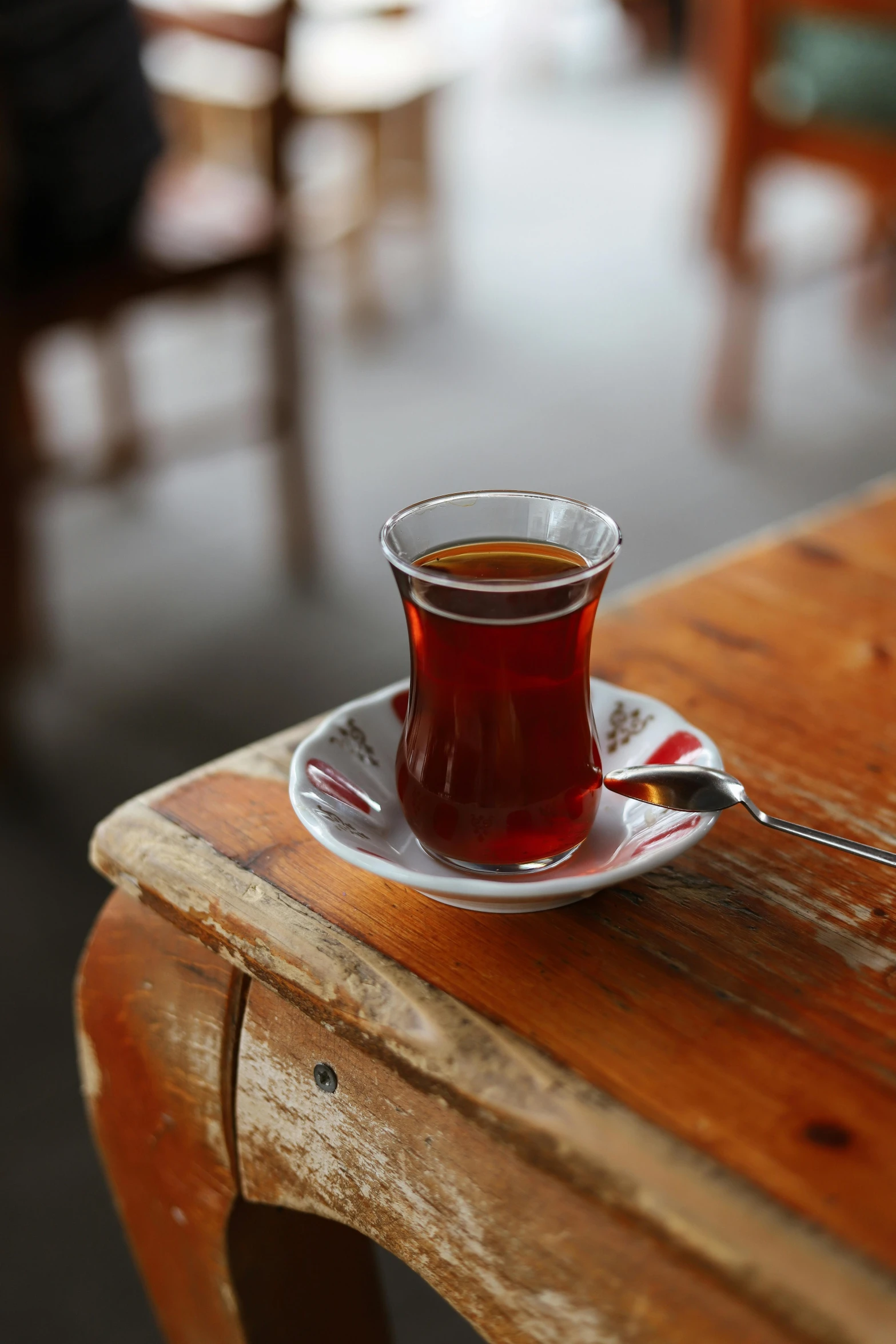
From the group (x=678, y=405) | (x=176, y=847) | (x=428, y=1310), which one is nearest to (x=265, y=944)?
(x=176, y=847)

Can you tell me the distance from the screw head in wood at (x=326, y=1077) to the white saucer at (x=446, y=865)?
0.23 feet

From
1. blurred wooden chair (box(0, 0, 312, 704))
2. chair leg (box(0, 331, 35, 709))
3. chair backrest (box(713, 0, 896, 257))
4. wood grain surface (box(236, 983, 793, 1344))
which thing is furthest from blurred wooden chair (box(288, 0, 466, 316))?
wood grain surface (box(236, 983, 793, 1344))

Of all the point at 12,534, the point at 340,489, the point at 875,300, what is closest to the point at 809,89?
the point at 875,300

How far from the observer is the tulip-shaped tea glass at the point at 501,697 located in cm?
41

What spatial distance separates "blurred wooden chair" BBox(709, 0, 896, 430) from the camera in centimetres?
197

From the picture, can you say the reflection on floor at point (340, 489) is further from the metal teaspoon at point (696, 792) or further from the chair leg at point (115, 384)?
the metal teaspoon at point (696, 792)

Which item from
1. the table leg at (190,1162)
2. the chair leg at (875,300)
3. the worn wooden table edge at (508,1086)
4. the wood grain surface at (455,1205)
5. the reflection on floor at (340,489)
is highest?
the worn wooden table edge at (508,1086)

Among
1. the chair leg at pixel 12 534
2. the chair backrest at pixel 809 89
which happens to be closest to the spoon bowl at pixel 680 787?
the chair leg at pixel 12 534

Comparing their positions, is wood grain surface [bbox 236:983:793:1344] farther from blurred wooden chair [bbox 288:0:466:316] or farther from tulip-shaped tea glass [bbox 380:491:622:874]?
blurred wooden chair [bbox 288:0:466:316]

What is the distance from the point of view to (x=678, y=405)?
8.07ft

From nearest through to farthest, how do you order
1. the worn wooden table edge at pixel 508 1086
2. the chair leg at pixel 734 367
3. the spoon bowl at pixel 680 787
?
the worn wooden table edge at pixel 508 1086 → the spoon bowl at pixel 680 787 → the chair leg at pixel 734 367

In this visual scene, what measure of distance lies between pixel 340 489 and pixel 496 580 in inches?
69.4

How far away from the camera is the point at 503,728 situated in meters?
0.43

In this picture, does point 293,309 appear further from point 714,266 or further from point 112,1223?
point 714,266
